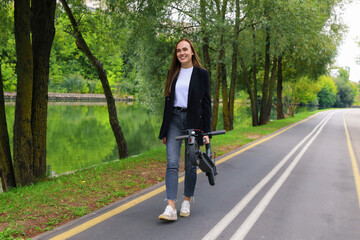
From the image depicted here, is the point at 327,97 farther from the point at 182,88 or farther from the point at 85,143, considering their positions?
the point at 182,88

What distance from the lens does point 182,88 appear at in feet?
12.5

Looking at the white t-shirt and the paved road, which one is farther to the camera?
the white t-shirt

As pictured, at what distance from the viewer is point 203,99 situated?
12.8 feet

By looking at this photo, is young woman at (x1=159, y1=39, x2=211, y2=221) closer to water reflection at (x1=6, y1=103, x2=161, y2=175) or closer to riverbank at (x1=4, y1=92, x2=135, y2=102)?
water reflection at (x1=6, y1=103, x2=161, y2=175)

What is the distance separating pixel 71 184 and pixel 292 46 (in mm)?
18563

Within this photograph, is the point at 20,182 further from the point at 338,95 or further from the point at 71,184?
the point at 338,95

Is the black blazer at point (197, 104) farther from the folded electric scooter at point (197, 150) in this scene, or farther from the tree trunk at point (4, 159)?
the tree trunk at point (4, 159)

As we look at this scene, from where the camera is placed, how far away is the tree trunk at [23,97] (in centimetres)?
589

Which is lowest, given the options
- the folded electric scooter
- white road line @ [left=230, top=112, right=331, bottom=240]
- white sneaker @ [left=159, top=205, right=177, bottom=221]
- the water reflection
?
the water reflection

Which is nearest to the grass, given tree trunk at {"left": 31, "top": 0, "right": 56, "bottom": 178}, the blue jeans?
the blue jeans

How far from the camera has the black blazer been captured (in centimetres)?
376

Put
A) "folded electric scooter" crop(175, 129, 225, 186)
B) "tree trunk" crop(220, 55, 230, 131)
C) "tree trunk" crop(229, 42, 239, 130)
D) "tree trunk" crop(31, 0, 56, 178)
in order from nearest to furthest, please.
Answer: "folded electric scooter" crop(175, 129, 225, 186) < "tree trunk" crop(31, 0, 56, 178) < "tree trunk" crop(229, 42, 239, 130) < "tree trunk" crop(220, 55, 230, 131)

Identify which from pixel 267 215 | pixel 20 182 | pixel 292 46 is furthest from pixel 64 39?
pixel 292 46

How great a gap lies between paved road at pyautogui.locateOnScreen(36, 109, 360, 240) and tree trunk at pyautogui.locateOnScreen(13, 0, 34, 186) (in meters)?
2.92
